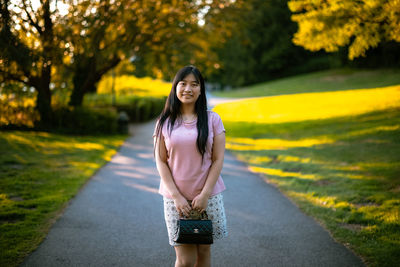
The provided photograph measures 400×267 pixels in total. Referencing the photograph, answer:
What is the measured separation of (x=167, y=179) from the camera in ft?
8.84

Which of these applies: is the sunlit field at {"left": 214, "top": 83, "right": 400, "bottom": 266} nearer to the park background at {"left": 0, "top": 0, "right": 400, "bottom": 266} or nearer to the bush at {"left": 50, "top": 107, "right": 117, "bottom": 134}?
the park background at {"left": 0, "top": 0, "right": 400, "bottom": 266}

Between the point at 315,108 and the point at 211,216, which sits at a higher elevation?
the point at 315,108

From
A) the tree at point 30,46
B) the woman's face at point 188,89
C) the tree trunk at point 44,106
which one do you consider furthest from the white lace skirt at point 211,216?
the tree trunk at point 44,106

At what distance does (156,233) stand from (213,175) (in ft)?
7.79

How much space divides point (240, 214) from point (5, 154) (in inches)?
279

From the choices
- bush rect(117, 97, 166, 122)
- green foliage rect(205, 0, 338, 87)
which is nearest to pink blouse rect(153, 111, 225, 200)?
bush rect(117, 97, 166, 122)

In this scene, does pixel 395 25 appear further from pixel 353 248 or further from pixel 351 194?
pixel 353 248

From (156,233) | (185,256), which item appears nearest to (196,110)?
(185,256)

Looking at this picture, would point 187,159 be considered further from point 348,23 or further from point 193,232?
point 348,23

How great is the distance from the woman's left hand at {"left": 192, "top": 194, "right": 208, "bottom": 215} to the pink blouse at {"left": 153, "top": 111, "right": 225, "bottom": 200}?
7 centimetres

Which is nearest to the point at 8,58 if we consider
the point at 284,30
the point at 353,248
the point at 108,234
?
the point at 108,234

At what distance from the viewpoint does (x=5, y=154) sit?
9133mm

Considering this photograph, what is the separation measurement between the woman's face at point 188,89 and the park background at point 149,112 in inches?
109

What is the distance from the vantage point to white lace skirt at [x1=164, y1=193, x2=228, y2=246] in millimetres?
2721
